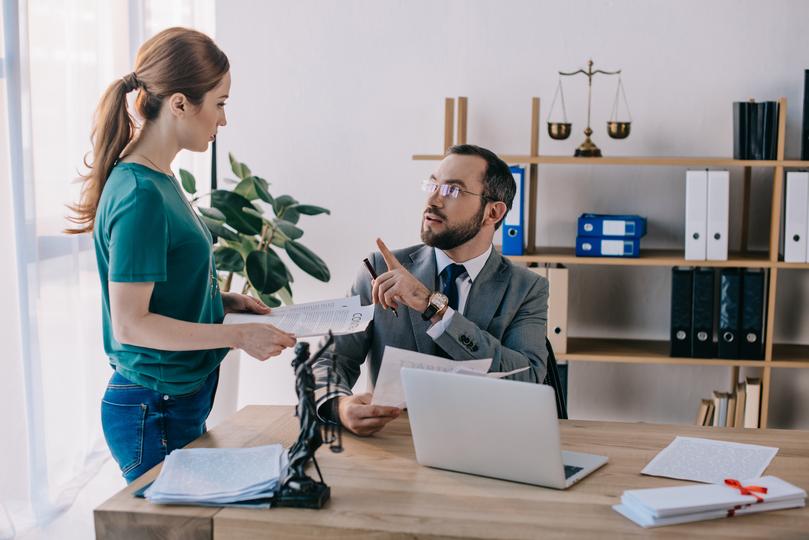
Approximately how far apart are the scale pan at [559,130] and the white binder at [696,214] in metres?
0.50

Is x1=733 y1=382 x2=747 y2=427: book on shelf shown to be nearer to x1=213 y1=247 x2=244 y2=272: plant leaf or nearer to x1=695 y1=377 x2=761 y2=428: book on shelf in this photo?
x1=695 y1=377 x2=761 y2=428: book on shelf

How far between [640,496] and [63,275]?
2.26 metres

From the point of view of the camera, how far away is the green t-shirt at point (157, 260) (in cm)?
165

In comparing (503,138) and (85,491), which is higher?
(503,138)

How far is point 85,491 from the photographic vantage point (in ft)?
10.8

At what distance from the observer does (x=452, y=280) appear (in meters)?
2.23

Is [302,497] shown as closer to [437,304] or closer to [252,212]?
[437,304]

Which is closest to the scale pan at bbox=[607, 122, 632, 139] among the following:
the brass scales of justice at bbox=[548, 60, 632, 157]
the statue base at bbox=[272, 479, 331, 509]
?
the brass scales of justice at bbox=[548, 60, 632, 157]

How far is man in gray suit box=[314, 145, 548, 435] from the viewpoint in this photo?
1.99 m

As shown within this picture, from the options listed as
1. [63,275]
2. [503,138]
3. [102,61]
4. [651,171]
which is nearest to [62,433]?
[63,275]

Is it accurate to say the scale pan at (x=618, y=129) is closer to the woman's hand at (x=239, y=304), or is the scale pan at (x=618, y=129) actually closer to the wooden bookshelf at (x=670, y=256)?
the wooden bookshelf at (x=670, y=256)

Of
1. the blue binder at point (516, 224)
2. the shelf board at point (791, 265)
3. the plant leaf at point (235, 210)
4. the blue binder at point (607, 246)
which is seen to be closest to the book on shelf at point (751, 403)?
the shelf board at point (791, 265)

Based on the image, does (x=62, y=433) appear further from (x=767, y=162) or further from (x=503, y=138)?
(x=767, y=162)

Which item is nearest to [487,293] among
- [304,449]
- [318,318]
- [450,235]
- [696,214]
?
[450,235]
